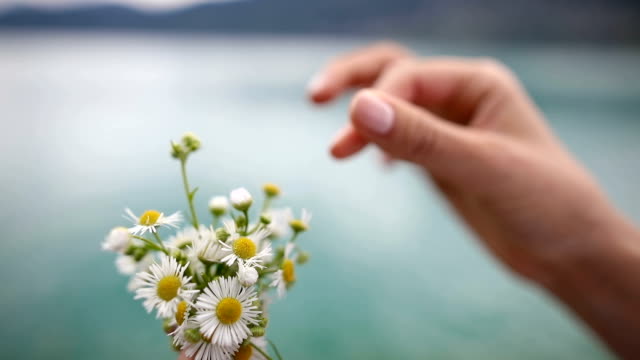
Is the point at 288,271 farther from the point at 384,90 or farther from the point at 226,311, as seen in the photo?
the point at 384,90

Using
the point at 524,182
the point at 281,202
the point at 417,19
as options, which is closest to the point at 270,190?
the point at 524,182

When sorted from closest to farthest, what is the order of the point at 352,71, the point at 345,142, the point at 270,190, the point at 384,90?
the point at 270,190 → the point at 345,142 → the point at 384,90 → the point at 352,71

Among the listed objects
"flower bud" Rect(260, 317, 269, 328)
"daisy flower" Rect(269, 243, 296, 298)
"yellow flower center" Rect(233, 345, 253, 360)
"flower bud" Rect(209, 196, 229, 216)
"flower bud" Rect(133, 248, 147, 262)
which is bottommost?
"yellow flower center" Rect(233, 345, 253, 360)

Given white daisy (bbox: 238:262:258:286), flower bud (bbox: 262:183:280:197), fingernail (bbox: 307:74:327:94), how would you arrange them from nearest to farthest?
white daisy (bbox: 238:262:258:286), flower bud (bbox: 262:183:280:197), fingernail (bbox: 307:74:327:94)

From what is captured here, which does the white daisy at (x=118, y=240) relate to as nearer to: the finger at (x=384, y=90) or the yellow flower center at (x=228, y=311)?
the yellow flower center at (x=228, y=311)

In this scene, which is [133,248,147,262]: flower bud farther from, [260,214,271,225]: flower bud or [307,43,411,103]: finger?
[307,43,411,103]: finger

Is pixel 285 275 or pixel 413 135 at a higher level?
pixel 413 135

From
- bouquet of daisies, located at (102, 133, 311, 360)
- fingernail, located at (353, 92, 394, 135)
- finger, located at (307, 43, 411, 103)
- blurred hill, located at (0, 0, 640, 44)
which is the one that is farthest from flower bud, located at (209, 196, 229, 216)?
blurred hill, located at (0, 0, 640, 44)
